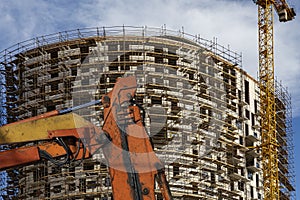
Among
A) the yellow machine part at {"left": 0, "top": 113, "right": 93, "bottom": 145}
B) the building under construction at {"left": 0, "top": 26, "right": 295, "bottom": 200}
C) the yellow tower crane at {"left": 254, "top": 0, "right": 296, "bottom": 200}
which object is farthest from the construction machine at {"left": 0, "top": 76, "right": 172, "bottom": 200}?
the yellow tower crane at {"left": 254, "top": 0, "right": 296, "bottom": 200}

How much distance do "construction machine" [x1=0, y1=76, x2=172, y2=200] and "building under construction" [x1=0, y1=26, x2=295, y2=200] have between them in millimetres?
32165

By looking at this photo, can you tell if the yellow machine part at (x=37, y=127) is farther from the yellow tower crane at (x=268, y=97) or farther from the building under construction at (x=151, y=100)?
the yellow tower crane at (x=268, y=97)

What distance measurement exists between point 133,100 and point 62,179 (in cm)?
3528

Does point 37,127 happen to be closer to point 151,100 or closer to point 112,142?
point 112,142

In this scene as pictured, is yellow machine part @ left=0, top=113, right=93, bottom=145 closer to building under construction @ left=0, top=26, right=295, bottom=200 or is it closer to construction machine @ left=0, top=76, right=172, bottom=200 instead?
construction machine @ left=0, top=76, right=172, bottom=200

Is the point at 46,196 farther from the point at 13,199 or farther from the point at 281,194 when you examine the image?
the point at 281,194

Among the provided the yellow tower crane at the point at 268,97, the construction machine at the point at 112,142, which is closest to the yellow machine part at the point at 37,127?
the construction machine at the point at 112,142

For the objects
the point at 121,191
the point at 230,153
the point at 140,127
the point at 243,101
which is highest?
the point at 243,101

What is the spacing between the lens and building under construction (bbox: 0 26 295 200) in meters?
54.2

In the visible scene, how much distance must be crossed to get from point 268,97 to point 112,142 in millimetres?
49581

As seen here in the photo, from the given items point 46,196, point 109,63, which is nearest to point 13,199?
point 46,196

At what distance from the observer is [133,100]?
19.4 metres

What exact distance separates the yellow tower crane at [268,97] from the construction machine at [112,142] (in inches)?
1832

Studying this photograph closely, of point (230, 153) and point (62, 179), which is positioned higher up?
point (230, 153)
